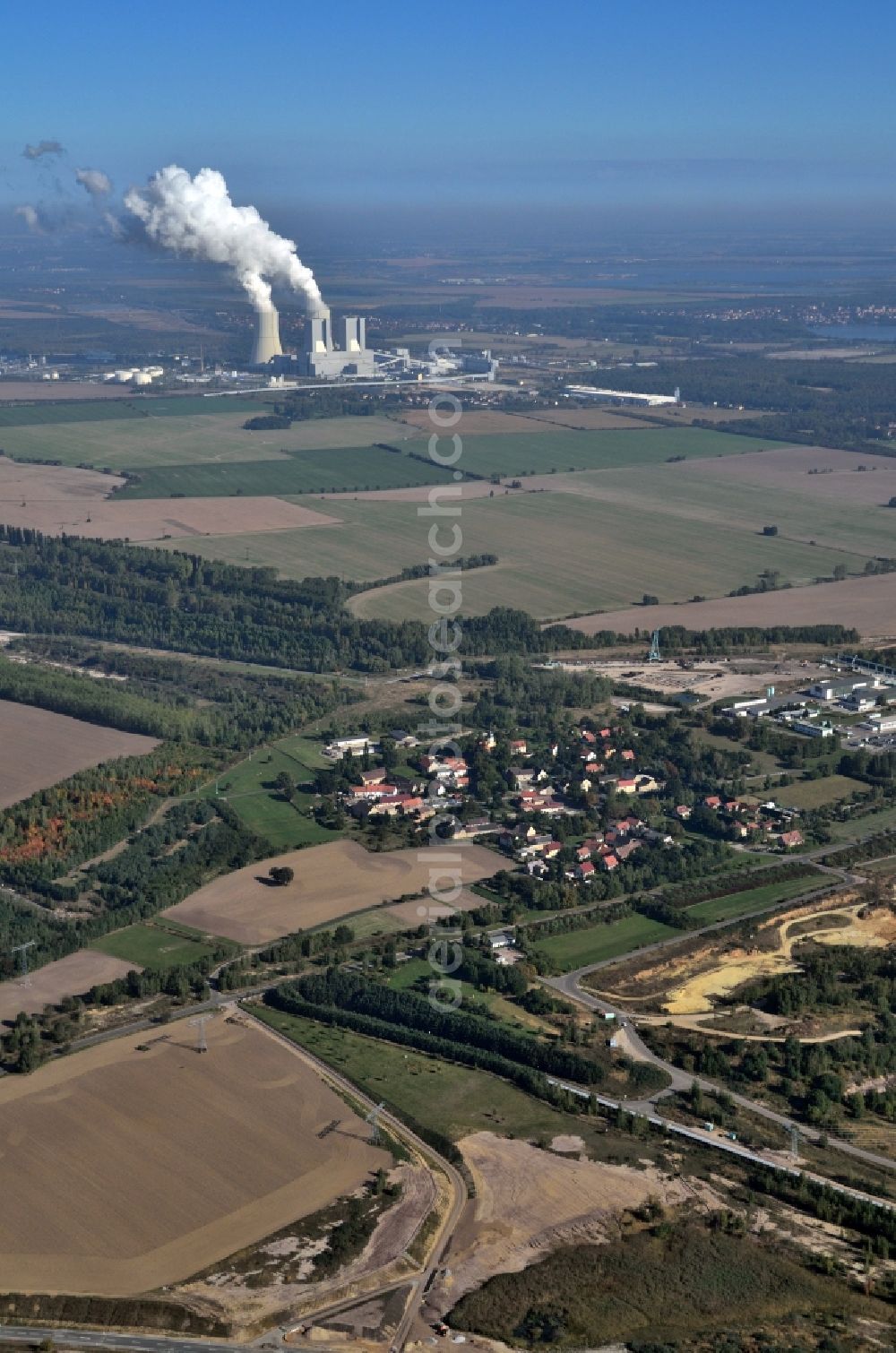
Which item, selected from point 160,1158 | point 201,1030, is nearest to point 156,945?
point 201,1030

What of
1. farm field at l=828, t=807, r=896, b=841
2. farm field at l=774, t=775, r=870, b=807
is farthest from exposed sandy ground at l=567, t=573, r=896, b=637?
farm field at l=828, t=807, r=896, b=841

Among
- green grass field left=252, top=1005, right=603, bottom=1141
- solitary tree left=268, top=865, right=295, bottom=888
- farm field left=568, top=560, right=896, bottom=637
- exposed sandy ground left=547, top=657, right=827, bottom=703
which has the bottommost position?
green grass field left=252, top=1005, right=603, bottom=1141

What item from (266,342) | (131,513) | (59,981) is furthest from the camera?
(266,342)

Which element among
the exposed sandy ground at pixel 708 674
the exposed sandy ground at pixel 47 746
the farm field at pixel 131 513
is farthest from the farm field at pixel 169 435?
the exposed sandy ground at pixel 47 746

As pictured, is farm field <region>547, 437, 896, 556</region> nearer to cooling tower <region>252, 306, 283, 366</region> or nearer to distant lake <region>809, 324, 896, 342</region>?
cooling tower <region>252, 306, 283, 366</region>

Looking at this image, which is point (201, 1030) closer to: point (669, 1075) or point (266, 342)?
point (669, 1075)

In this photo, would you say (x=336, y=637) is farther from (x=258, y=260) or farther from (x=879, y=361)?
(x=879, y=361)

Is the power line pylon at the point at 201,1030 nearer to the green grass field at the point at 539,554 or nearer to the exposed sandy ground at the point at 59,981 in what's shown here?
the exposed sandy ground at the point at 59,981
